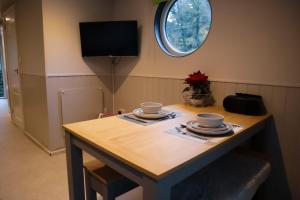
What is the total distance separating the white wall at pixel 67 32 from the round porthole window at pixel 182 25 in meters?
0.97

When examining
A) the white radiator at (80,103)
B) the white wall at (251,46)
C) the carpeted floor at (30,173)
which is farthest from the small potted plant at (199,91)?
the white radiator at (80,103)

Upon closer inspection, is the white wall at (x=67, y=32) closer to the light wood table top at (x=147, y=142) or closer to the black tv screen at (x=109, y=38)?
the black tv screen at (x=109, y=38)

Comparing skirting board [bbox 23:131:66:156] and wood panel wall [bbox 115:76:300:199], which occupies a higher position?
wood panel wall [bbox 115:76:300:199]

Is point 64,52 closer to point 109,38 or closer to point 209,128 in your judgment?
point 109,38

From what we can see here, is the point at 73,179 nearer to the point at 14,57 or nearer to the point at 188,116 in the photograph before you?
the point at 188,116

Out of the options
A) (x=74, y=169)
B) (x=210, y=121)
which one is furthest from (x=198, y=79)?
(x=74, y=169)

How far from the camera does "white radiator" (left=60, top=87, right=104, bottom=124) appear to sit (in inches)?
110

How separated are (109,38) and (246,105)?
6.17 feet

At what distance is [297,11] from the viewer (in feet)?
4.88

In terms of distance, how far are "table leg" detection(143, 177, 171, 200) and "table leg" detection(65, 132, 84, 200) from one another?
2.06 ft

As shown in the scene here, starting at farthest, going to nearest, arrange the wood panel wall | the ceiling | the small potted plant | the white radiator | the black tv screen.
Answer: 1. the ceiling
2. the white radiator
3. the black tv screen
4. the small potted plant
5. the wood panel wall

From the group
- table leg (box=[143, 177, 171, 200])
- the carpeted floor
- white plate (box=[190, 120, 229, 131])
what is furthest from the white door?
table leg (box=[143, 177, 171, 200])

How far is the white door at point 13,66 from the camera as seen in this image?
346cm

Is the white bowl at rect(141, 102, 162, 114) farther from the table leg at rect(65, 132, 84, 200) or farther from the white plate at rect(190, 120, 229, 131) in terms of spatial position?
the table leg at rect(65, 132, 84, 200)
